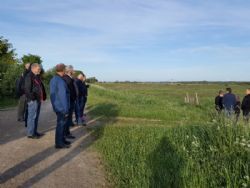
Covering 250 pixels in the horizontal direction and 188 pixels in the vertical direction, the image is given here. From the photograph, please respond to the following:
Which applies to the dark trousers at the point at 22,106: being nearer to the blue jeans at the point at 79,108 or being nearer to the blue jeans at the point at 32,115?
the blue jeans at the point at 79,108

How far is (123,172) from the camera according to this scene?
24.6 ft

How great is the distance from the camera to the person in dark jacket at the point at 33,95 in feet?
37.3

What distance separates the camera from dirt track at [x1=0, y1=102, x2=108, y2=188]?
718 centimetres

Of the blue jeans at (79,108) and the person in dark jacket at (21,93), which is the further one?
the blue jeans at (79,108)

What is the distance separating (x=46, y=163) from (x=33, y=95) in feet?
10.8

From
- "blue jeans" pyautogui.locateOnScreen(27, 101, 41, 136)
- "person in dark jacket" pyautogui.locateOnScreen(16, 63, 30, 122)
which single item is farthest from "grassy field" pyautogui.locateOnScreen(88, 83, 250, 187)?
"person in dark jacket" pyautogui.locateOnScreen(16, 63, 30, 122)

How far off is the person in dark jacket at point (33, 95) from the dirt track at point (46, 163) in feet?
1.42

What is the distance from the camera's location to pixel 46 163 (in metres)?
8.58

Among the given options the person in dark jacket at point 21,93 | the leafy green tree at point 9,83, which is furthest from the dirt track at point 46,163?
the leafy green tree at point 9,83

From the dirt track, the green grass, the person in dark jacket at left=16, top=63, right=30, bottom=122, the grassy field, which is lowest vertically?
the green grass

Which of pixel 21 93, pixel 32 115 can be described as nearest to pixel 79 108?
pixel 21 93

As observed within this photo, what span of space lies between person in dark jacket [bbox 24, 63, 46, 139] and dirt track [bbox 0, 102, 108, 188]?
1.42 feet

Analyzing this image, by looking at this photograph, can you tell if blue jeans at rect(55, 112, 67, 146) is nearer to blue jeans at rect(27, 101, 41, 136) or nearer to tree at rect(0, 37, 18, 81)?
blue jeans at rect(27, 101, 41, 136)

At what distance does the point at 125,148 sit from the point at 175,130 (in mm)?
2055
